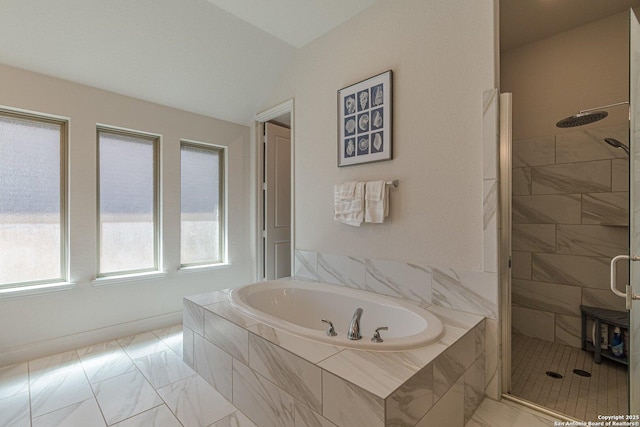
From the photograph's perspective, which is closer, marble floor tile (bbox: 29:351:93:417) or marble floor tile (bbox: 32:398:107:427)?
marble floor tile (bbox: 32:398:107:427)

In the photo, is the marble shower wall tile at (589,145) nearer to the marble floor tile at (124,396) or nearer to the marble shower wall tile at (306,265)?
the marble shower wall tile at (306,265)

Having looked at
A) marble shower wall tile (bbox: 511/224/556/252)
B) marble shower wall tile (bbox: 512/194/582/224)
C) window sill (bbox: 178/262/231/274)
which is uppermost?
marble shower wall tile (bbox: 512/194/582/224)

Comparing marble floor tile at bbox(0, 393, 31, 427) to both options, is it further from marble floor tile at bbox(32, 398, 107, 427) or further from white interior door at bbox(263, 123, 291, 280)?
white interior door at bbox(263, 123, 291, 280)

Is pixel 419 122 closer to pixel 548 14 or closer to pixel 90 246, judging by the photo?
pixel 548 14

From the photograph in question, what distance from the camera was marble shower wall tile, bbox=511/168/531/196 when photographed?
258cm

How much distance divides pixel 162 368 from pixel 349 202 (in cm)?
183

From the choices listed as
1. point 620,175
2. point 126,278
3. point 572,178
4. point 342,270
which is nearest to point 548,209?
point 572,178

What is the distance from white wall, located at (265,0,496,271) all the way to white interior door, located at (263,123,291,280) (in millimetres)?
920

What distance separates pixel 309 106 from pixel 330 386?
231 cm

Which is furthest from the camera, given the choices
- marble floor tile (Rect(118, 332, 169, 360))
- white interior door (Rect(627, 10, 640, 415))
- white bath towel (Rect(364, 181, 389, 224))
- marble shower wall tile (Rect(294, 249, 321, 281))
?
marble shower wall tile (Rect(294, 249, 321, 281))

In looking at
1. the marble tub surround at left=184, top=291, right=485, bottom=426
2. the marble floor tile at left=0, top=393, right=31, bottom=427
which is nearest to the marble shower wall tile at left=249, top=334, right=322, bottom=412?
the marble tub surround at left=184, top=291, right=485, bottom=426

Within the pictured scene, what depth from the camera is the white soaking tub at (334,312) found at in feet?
4.65

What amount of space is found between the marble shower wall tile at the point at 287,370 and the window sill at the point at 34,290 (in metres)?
1.86

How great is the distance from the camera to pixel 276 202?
3.50 metres
